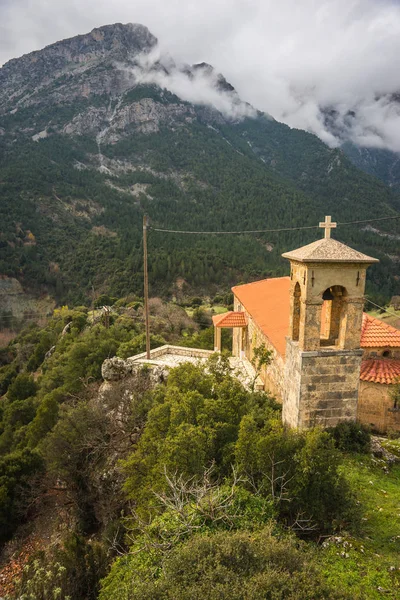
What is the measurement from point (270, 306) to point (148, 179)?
225 feet

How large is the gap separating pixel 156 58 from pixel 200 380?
12588cm

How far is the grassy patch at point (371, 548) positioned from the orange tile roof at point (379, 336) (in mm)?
5015

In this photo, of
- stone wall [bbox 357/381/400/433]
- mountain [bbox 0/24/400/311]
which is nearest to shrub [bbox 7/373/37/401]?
mountain [bbox 0/24/400/311]

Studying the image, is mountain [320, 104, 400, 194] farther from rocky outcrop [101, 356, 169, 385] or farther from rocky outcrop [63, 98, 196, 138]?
rocky outcrop [101, 356, 169, 385]

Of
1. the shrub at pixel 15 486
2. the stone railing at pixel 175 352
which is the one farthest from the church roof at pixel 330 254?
the shrub at pixel 15 486

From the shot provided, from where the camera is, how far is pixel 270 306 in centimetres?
1617

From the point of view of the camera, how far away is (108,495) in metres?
12.2

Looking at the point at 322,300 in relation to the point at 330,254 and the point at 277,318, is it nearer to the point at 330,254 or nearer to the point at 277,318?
the point at 330,254

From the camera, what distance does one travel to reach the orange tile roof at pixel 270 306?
43.1 ft

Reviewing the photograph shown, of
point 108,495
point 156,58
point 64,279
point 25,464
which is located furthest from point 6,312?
point 156,58

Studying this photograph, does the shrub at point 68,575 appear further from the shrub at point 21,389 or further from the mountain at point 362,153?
the mountain at point 362,153

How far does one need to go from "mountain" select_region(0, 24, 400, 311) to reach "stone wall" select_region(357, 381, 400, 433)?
36263 mm

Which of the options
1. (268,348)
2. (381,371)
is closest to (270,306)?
(268,348)

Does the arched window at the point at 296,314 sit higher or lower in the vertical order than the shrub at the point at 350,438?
higher
